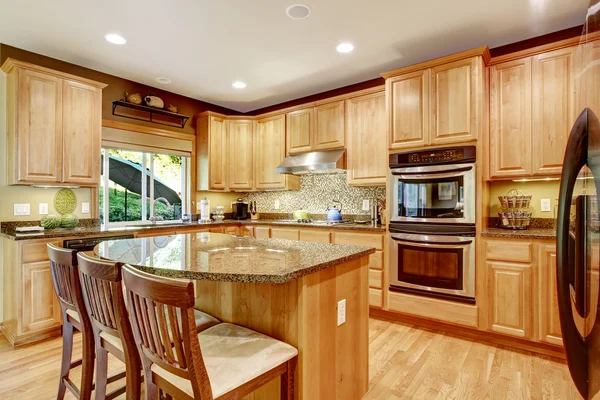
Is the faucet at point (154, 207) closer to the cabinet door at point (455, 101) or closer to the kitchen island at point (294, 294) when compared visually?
the kitchen island at point (294, 294)

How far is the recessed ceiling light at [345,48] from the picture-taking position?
3.14m

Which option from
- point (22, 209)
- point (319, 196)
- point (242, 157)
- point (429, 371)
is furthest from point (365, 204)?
point (22, 209)

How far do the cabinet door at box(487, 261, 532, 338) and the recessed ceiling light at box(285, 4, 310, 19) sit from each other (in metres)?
2.59

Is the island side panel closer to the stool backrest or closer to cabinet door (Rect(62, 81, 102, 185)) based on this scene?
the stool backrest

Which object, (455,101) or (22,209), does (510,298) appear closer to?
(455,101)

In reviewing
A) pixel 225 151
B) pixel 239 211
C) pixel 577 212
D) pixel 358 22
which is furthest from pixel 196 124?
pixel 577 212

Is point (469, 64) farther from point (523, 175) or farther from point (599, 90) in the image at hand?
point (599, 90)

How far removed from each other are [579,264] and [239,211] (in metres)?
4.58

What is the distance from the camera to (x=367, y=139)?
12.4 feet

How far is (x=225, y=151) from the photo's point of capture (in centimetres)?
483

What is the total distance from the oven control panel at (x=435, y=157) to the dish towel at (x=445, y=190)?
20cm

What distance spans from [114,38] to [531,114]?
380 cm

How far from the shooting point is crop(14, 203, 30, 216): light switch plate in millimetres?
3156

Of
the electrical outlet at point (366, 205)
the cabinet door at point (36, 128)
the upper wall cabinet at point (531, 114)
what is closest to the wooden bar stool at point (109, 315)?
the cabinet door at point (36, 128)
